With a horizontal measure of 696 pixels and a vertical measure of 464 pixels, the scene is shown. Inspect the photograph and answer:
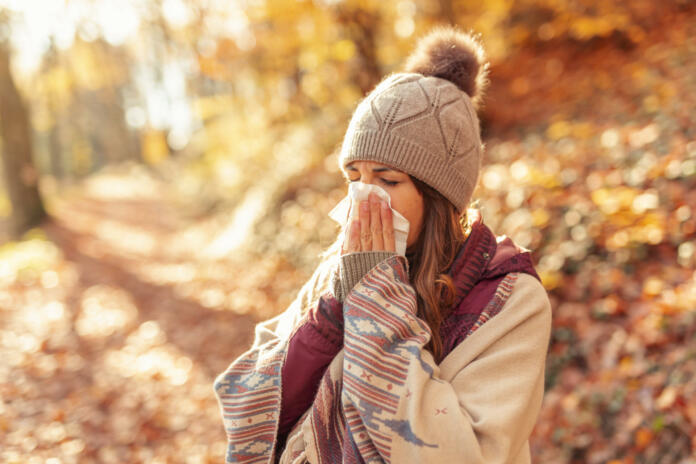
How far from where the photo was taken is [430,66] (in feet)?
6.77

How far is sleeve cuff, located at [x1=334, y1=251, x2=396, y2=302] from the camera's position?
1.72 metres

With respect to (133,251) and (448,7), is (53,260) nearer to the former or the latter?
(133,251)

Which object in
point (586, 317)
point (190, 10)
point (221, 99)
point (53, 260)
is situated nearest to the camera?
point (586, 317)

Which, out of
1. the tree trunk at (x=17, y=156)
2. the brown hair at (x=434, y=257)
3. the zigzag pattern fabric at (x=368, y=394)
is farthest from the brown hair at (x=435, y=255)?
the tree trunk at (x=17, y=156)

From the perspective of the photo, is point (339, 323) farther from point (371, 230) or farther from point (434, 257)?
point (434, 257)

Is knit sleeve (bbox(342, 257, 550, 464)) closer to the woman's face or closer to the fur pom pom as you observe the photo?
the woman's face

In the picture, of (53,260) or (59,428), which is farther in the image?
(53,260)

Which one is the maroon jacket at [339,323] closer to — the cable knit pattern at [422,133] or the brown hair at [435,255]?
the brown hair at [435,255]

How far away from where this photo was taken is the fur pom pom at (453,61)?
204 cm

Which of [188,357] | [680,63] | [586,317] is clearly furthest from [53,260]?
[680,63]

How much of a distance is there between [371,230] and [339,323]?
336mm

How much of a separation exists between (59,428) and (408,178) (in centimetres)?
381

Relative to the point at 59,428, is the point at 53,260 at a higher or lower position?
lower

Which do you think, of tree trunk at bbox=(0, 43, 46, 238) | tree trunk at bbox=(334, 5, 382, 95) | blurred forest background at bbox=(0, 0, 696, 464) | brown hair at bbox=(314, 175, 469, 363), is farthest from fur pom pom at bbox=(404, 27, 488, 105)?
tree trunk at bbox=(0, 43, 46, 238)
